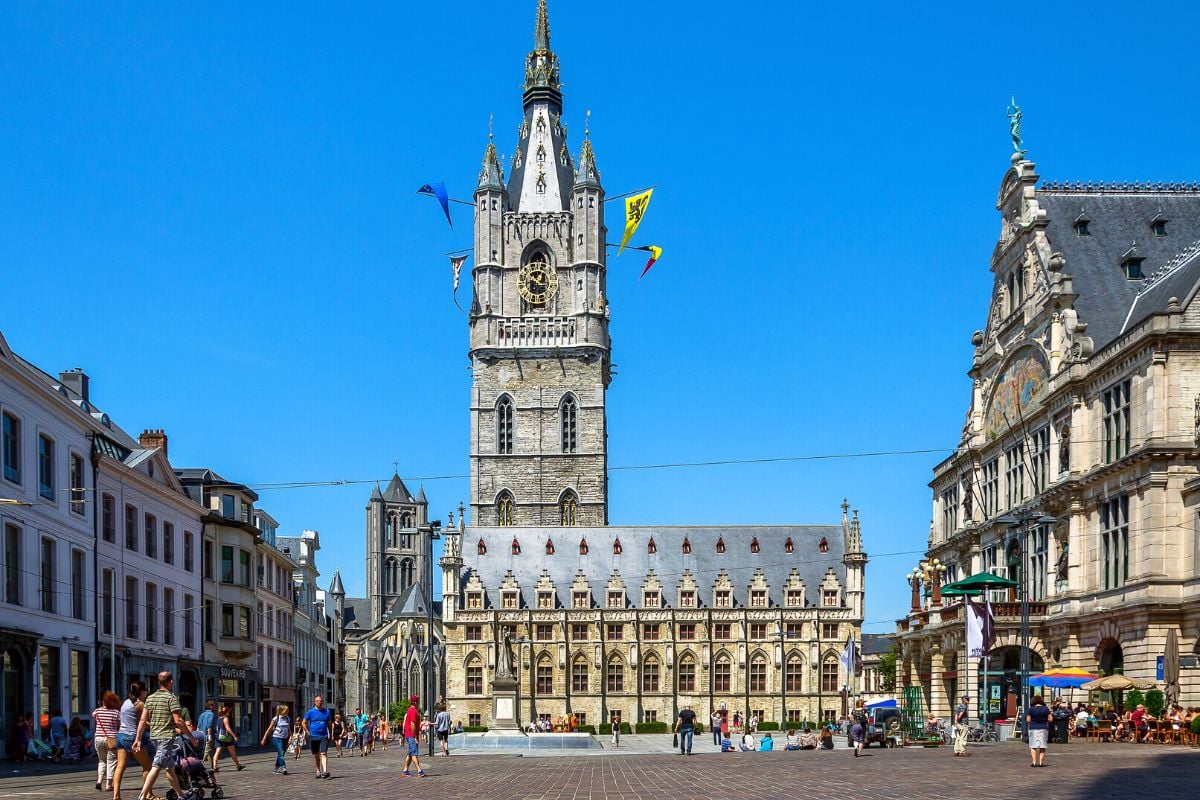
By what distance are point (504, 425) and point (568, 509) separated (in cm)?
854

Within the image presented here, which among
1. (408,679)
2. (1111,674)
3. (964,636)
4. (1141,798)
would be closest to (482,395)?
(408,679)

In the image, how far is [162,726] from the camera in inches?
818

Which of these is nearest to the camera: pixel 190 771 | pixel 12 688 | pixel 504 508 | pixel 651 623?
pixel 190 771

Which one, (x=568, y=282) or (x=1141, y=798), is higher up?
(x=568, y=282)

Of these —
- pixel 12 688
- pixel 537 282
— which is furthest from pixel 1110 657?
pixel 537 282

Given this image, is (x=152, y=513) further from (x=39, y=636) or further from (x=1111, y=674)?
(x=1111, y=674)

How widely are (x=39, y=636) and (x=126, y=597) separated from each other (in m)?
8.48

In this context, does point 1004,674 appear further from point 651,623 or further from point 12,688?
point 651,623

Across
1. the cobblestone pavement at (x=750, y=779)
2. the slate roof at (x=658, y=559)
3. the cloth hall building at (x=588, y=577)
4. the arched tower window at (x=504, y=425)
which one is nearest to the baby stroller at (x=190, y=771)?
the cobblestone pavement at (x=750, y=779)

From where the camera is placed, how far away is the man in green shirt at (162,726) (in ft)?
67.9

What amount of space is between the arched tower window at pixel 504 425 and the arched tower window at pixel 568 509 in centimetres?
581

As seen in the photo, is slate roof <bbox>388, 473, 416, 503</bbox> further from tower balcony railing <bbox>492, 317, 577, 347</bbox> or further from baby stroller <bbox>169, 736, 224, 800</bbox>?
baby stroller <bbox>169, 736, 224, 800</bbox>

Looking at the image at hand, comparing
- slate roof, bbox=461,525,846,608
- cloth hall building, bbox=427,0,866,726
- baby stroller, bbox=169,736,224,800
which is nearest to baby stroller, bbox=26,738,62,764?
baby stroller, bbox=169,736,224,800

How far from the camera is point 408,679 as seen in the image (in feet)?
463
